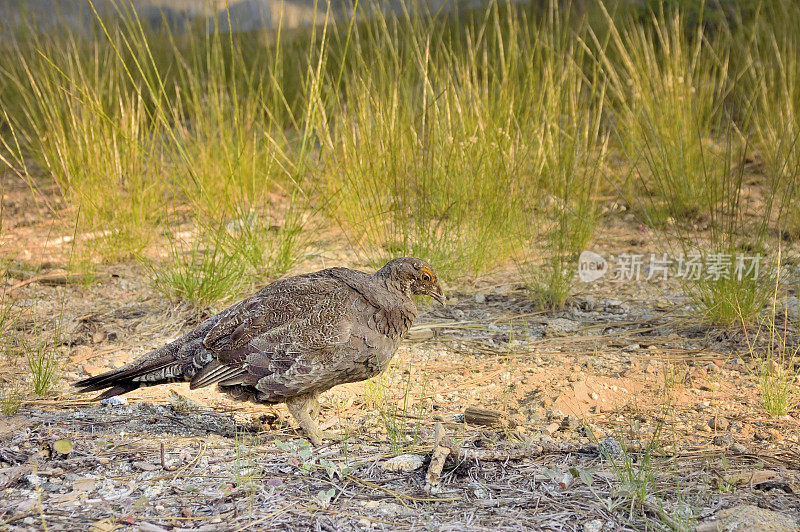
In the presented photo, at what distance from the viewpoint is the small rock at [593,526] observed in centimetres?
212

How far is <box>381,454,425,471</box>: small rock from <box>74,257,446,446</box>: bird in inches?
15.0

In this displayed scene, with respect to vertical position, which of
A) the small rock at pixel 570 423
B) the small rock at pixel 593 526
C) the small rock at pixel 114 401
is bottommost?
the small rock at pixel 114 401

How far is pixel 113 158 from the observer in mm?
5074

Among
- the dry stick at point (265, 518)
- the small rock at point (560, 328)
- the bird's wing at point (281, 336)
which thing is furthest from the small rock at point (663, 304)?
the dry stick at point (265, 518)

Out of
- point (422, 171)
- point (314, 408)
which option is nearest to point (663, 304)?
point (422, 171)

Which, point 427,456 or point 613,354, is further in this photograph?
point 613,354

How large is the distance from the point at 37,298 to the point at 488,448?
9.68 ft

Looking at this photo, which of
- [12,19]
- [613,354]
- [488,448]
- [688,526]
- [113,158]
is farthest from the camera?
[12,19]

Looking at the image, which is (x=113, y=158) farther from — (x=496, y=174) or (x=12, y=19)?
(x=12, y=19)

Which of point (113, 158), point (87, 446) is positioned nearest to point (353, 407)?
point (87, 446)

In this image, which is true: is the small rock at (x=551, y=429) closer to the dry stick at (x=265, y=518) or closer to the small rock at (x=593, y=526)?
the small rock at (x=593, y=526)

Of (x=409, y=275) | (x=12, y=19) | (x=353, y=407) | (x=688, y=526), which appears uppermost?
(x=12, y=19)

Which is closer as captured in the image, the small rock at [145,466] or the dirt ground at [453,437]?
the dirt ground at [453,437]

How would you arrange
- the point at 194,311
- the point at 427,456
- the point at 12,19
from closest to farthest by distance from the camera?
the point at 427,456, the point at 194,311, the point at 12,19
